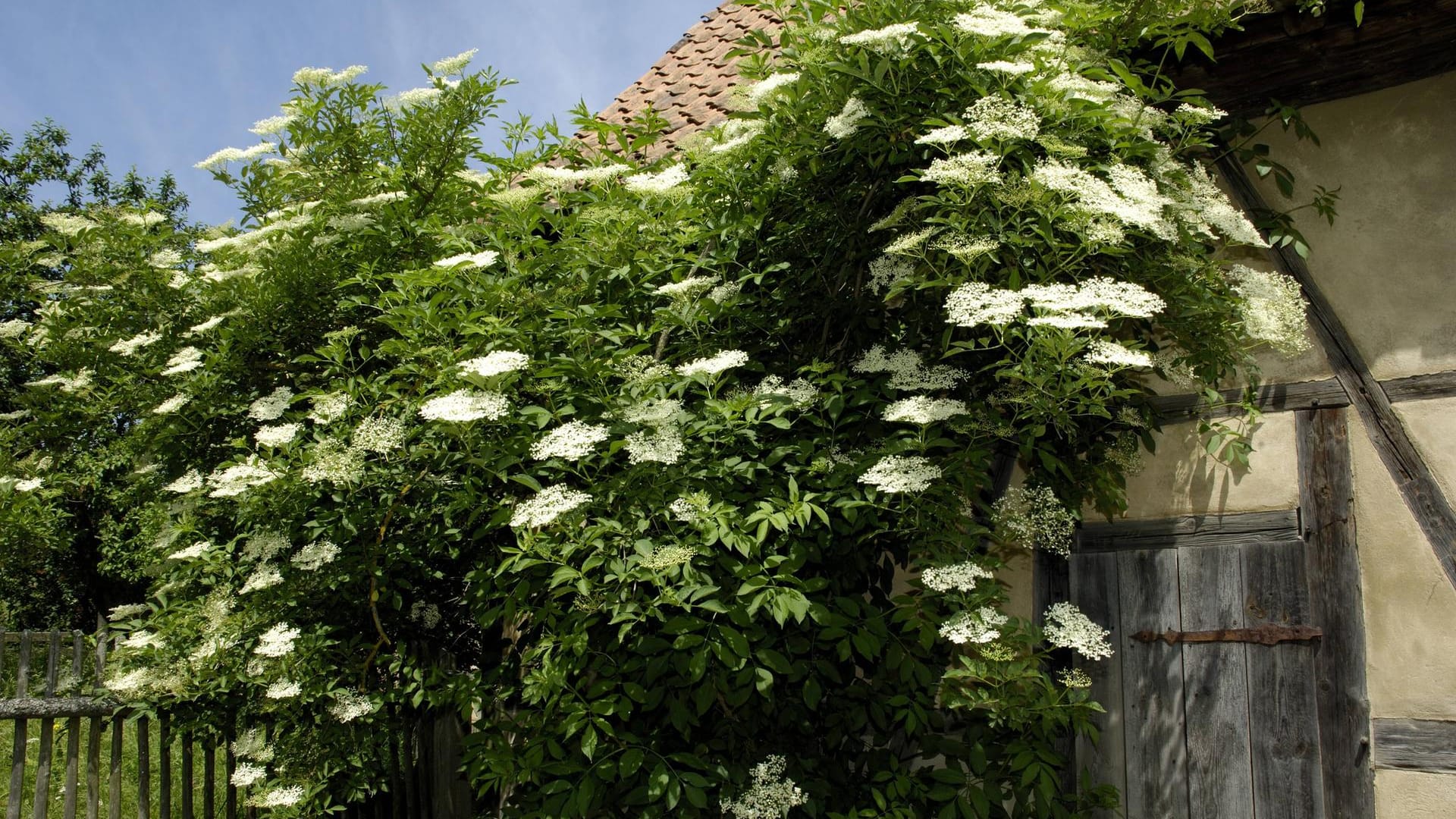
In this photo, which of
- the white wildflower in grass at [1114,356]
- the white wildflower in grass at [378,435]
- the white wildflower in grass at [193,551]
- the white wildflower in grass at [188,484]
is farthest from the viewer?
the white wildflower in grass at [188,484]

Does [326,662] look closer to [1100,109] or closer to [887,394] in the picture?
[887,394]

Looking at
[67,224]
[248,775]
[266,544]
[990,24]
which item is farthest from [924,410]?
[67,224]

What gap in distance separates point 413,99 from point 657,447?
6.92 ft

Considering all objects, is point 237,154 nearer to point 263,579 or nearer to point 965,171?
point 263,579

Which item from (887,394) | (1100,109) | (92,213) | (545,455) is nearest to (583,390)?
(545,455)

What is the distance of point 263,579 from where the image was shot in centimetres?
347

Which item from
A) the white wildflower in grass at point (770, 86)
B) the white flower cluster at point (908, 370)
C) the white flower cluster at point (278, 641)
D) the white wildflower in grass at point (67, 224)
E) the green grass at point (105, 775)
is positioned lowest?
the green grass at point (105, 775)

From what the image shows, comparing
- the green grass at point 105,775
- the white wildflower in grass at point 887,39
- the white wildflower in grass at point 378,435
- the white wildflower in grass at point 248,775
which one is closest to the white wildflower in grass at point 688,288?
the white wildflower in grass at point 887,39

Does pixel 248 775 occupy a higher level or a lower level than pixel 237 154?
lower

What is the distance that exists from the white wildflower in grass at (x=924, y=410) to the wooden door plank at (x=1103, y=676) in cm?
109

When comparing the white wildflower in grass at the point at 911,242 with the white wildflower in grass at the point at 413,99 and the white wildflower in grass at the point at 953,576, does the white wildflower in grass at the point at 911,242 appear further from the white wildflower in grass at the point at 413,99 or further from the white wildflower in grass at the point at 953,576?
the white wildflower in grass at the point at 413,99

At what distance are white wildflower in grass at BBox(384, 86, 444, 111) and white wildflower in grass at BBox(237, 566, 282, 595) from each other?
1.87 m

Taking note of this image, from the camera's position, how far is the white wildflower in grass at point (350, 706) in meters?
3.39

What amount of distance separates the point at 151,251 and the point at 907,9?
3.70 metres
